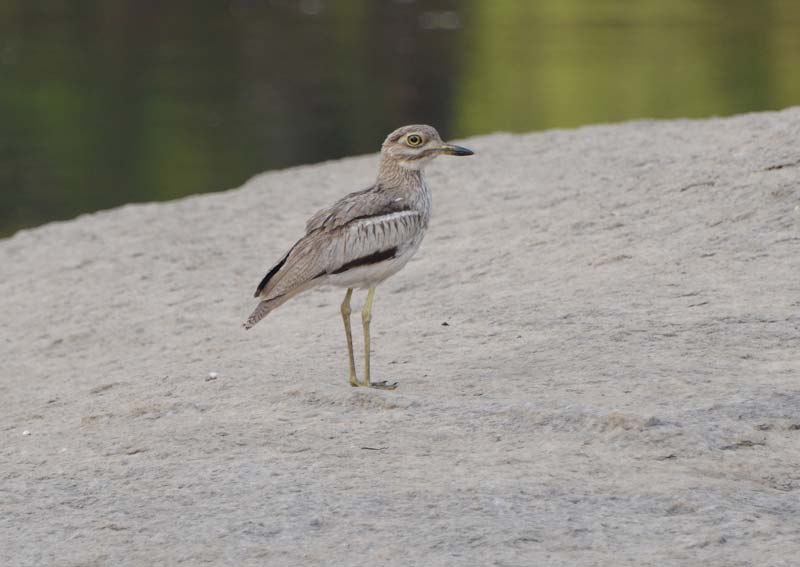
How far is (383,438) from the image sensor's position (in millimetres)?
4930

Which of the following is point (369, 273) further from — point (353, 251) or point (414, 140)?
point (414, 140)

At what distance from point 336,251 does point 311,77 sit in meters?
20.2

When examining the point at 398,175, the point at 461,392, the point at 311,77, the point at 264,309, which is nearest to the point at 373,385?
the point at 461,392

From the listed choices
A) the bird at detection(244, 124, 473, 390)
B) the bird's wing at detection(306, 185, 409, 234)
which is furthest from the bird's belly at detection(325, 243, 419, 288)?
the bird's wing at detection(306, 185, 409, 234)

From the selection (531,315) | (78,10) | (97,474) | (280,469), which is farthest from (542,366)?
(78,10)

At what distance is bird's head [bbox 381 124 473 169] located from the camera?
6.00 meters

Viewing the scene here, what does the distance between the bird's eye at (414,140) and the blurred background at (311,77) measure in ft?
32.0

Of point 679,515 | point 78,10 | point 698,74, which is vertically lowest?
point 679,515

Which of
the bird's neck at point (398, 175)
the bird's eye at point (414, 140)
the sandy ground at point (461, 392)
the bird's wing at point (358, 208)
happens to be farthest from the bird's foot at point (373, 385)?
the bird's eye at point (414, 140)

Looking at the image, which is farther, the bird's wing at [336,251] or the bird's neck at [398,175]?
the bird's neck at [398,175]

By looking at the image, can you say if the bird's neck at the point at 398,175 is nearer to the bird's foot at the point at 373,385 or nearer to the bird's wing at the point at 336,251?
the bird's wing at the point at 336,251

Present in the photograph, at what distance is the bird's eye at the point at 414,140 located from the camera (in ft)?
19.7

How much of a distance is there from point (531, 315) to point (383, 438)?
153 centimetres

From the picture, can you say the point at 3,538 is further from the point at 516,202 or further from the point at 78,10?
the point at 78,10
